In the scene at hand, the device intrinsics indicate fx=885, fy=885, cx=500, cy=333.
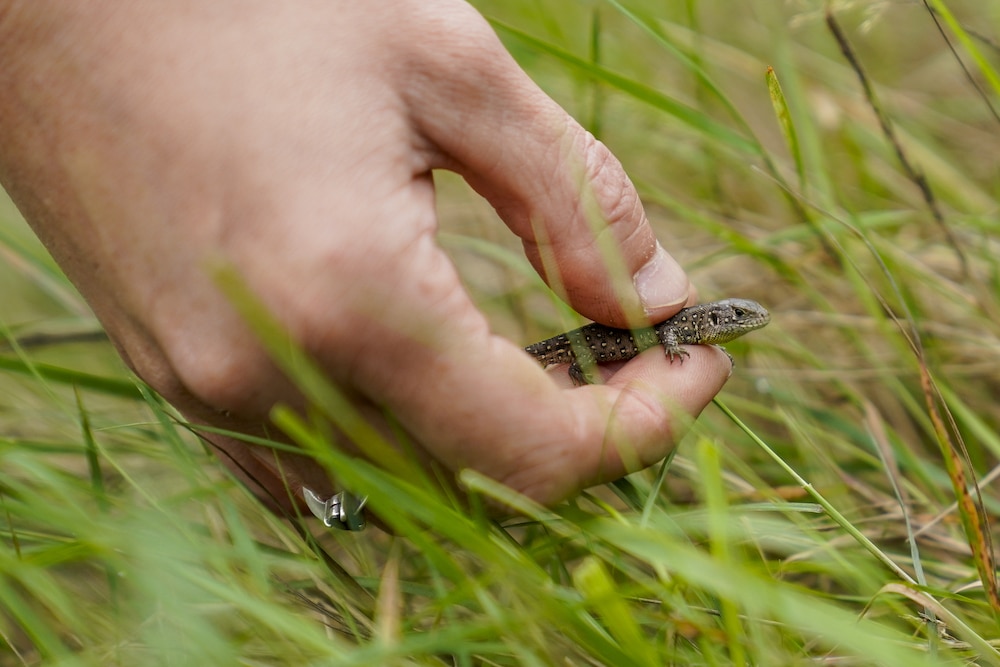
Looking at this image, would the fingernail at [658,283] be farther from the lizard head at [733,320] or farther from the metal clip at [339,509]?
the metal clip at [339,509]

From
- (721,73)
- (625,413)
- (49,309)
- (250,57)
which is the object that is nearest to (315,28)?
(250,57)

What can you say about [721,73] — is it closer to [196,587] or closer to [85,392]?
[85,392]

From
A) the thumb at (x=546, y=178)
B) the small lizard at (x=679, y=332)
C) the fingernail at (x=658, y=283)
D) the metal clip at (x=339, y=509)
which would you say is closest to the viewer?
the thumb at (x=546, y=178)

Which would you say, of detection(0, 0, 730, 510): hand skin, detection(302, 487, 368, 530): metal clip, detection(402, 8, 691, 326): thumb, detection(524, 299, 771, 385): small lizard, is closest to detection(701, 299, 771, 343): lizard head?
detection(524, 299, 771, 385): small lizard

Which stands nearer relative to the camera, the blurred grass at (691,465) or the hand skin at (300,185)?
the blurred grass at (691,465)

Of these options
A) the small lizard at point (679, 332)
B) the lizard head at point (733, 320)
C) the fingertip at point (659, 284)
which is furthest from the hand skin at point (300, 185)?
the lizard head at point (733, 320)

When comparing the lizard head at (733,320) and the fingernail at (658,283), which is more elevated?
the fingernail at (658,283)

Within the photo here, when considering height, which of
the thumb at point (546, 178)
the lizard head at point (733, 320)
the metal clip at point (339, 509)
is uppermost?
the thumb at point (546, 178)
